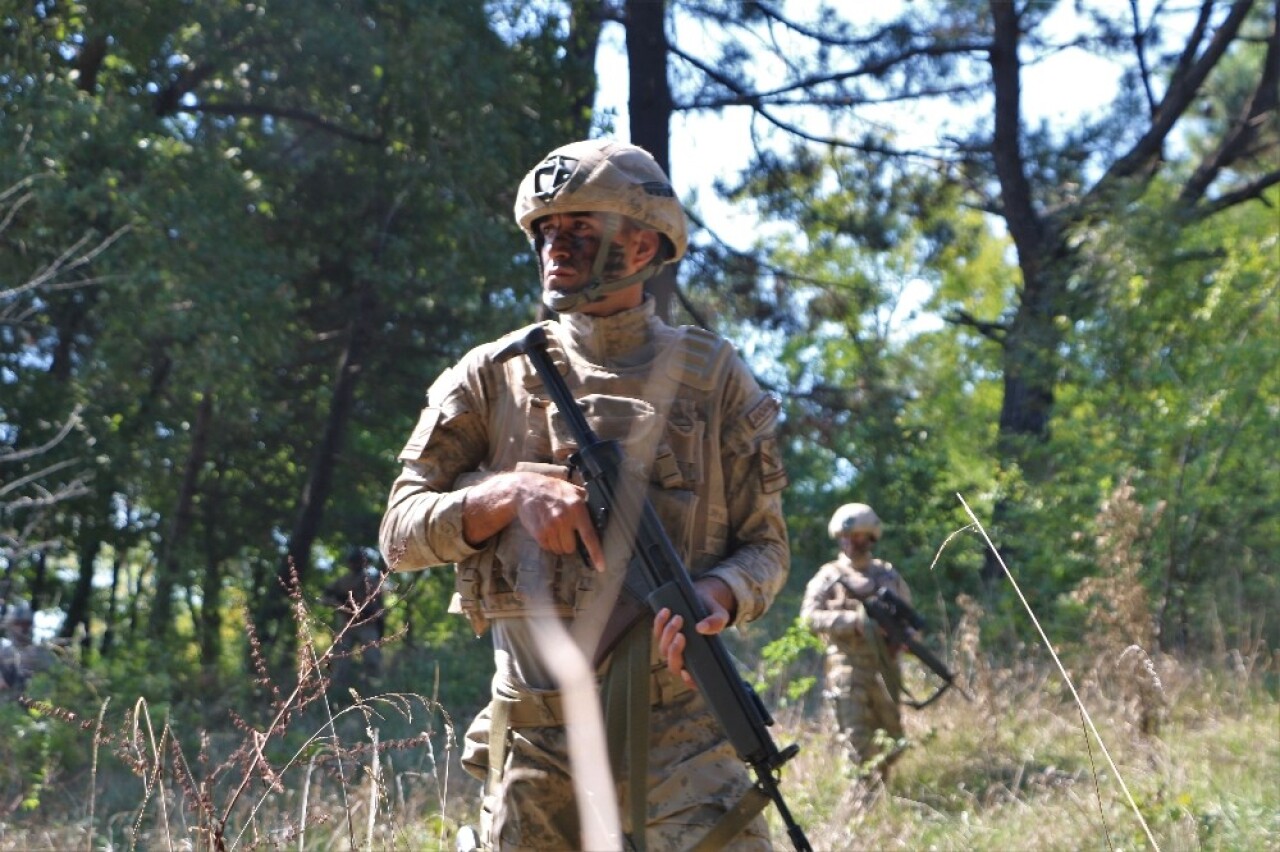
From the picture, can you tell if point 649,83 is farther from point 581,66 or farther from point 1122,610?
point 1122,610

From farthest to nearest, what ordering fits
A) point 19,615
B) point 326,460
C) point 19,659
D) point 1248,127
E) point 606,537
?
point 1248,127, point 326,460, point 19,615, point 19,659, point 606,537

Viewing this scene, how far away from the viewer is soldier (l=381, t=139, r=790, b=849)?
3.06 metres

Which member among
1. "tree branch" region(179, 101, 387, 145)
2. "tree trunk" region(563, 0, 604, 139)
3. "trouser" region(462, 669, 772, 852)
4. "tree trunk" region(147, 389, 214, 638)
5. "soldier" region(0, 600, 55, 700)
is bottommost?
"trouser" region(462, 669, 772, 852)

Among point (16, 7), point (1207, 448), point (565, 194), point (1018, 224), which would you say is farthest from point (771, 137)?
point (565, 194)

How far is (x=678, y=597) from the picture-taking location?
2975mm

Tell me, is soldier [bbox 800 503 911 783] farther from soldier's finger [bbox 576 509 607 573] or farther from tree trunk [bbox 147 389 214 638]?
tree trunk [bbox 147 389 214 638]

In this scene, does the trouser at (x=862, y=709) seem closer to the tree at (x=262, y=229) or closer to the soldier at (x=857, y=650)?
the soldier at (x=857, y=650)

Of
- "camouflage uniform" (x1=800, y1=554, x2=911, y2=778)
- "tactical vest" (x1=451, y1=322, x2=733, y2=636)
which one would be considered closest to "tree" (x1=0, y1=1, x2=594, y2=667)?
"camouflage uniform" (x1=800, y1=554, x2=911, y2=778)

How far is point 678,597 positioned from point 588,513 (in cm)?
22

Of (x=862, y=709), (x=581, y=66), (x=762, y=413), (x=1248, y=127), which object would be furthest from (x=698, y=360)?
(x=1248, y=127)

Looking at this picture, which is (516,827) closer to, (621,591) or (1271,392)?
(621,591)

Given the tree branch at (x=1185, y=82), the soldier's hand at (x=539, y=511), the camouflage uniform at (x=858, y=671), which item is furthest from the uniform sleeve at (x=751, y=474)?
the tree branch at (x=1185, y=82)

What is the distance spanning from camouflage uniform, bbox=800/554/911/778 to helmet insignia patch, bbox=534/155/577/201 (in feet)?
19.5

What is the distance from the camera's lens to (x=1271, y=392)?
1158 cm
